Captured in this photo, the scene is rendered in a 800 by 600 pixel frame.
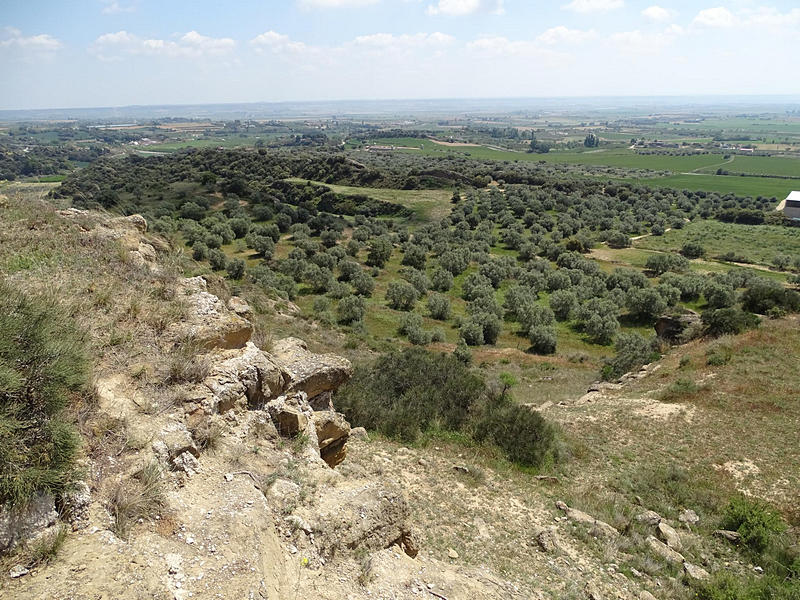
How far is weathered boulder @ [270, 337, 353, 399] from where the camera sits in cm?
987

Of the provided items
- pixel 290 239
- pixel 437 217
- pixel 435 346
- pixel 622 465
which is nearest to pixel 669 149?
pixel 437 217

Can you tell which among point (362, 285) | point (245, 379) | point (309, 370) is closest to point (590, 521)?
point (309, 370)

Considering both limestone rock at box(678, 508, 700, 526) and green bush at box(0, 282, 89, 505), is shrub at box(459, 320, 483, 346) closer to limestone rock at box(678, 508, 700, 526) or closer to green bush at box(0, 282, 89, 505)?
limestone rock at box(678, 508, 700, 526)

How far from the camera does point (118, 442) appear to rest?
17.8 feet

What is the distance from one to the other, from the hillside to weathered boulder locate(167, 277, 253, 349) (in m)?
0.04

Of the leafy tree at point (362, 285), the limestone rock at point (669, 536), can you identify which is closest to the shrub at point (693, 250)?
the leafy tree at point (362, 285)

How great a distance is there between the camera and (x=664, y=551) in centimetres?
869

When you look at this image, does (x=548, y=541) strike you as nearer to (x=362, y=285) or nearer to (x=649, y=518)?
(x=649, y=518)

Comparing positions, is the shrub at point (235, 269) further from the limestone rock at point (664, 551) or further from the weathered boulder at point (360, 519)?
the limestone rock at point (664, 551)

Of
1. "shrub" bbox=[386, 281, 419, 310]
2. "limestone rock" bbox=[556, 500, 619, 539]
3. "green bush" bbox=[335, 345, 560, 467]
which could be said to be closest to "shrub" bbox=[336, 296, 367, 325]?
"shrub" bbox=[386, 281, 419, 310]

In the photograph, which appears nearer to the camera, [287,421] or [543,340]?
[287,421]

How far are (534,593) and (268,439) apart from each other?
5032mm

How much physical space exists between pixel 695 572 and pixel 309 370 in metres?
8.62

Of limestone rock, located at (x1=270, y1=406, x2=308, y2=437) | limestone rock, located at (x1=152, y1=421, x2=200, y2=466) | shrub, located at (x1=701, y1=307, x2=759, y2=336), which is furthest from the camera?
shrub, located at (x1=701, y1=307, x2=759, y2=336)
